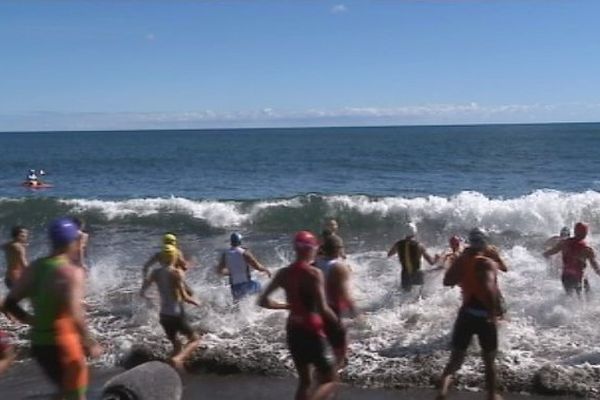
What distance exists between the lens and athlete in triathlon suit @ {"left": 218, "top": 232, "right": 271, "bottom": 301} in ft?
37.4

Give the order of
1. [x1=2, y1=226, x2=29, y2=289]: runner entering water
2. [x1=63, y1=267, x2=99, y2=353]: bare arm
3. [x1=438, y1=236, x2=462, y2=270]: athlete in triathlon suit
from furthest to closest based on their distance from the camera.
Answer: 1. [x1=438, y1=236, x2=462, y2=270]: athlete in triathlon suit
2. [x1=2, y1=226, x2=29, y2=289]: runner entering water
3. [x1=63, y1=267, x2=99, y2=353]: bare arm

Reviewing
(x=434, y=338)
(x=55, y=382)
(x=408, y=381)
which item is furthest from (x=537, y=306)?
(x=55, y=382)

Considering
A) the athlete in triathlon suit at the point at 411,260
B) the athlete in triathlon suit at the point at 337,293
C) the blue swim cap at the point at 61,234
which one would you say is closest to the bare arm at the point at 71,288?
the blue swim cap at the point at 61,234

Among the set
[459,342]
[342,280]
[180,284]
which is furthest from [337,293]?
[180,284]

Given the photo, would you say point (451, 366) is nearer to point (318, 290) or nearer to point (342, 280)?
point (342, 280)

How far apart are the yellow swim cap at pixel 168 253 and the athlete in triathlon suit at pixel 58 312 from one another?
Result: 3.38 m

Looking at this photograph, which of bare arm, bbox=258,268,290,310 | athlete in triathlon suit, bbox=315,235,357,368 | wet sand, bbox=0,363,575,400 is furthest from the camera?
wet sand, bbox=0,363,575,400

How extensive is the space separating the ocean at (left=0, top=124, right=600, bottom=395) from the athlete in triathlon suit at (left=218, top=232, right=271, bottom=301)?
0.90 ft

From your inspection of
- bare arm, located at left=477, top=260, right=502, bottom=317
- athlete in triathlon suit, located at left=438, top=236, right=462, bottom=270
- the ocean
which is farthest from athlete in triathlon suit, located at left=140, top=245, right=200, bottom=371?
athlete in triathlon suit, located at left=438, top=236, right=462, bottom=270

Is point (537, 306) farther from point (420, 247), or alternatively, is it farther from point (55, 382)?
point (55, 382)

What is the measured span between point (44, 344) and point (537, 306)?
807 centimetres

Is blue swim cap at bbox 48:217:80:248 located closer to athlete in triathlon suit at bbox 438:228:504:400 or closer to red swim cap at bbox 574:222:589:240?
athlete in triathlon suit at bbox 438:228:504:400

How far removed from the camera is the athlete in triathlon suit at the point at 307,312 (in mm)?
6531

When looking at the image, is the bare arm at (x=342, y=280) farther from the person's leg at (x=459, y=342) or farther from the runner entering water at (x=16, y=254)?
the runner entering water at (x=16, y=254)
